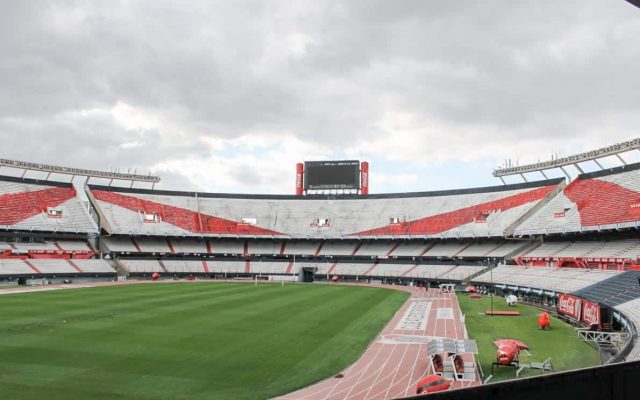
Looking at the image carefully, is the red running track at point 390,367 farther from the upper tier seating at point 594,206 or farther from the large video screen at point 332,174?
the large video screen at point 332,174

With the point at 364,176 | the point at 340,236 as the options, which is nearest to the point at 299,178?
the point at 364,176

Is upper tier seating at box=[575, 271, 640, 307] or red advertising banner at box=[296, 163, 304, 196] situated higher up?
red advertising banner at box=[296, 163, 304, 196]

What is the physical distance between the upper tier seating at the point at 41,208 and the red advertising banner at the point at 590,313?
69.4 m

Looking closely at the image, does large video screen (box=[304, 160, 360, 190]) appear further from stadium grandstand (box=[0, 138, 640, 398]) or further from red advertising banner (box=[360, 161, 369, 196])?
stadium grandstand (box=[0, 138, 640, 398])

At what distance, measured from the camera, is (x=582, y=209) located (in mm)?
56562

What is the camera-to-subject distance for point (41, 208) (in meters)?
72.8

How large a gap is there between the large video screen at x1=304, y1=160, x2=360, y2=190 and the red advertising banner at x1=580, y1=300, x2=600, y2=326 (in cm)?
5974

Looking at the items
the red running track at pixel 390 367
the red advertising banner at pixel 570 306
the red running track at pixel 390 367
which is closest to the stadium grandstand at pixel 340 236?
the red advertising banner at pixel 570 306

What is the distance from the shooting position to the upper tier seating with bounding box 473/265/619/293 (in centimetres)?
3971

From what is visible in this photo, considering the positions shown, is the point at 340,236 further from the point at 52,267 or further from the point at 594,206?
the point at 52,267

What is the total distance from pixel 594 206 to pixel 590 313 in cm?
2943

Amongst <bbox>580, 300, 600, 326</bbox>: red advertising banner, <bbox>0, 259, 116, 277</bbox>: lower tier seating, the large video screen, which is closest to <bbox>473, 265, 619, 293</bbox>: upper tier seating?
<bbox>580, 300, 600, 326</bbox>: red advertising banner

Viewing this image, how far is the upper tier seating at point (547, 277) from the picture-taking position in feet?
130

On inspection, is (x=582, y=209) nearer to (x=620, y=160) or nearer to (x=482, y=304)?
(x=620, y=160)
